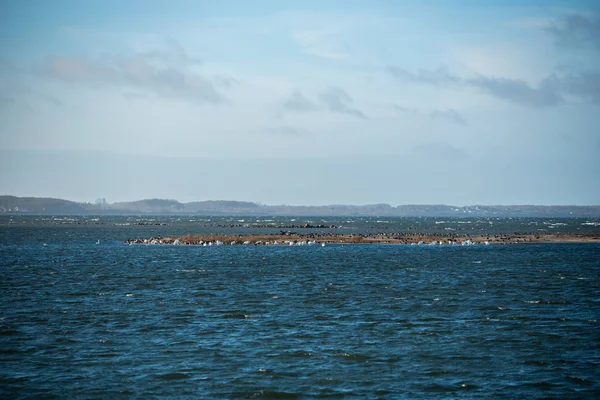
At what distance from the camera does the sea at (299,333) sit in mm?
21562

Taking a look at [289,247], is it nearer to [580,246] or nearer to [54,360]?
[580,246]

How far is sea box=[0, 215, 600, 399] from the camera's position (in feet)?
70.7

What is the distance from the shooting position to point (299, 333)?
94.8ft

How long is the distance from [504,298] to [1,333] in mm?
26394

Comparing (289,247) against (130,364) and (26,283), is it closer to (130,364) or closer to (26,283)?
(26,283)

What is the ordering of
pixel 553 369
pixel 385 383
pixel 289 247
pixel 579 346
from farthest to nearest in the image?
pixel 289 247, pixel 579 346, pixel 553 369, pixel 385 383

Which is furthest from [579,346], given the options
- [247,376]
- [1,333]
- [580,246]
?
[580,246]

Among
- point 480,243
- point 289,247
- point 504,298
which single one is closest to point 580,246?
point 480,243

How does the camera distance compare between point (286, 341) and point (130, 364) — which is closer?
point (130, 364)

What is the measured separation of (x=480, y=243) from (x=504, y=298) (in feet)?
179

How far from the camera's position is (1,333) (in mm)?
29031

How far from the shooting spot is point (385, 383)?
21.6 metres

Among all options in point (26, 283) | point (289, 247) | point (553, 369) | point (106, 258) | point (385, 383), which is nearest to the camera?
point (385, 383)

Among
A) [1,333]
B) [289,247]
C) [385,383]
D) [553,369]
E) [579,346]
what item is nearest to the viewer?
[385,383]
